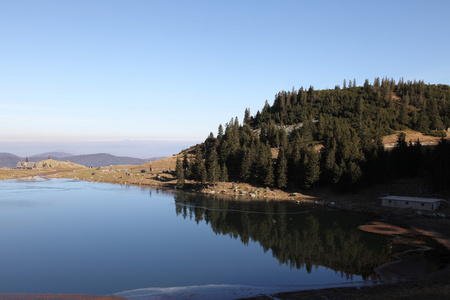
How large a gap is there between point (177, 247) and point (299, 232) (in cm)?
→ 2249

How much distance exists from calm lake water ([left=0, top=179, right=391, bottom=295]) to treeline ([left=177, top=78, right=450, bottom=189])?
20090mm

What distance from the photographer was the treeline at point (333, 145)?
87125 mm

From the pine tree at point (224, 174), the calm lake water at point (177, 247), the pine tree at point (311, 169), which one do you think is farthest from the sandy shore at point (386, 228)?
the pine tree at point (311, 169)

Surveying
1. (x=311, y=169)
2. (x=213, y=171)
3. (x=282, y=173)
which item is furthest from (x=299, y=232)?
(x=213, y=171)

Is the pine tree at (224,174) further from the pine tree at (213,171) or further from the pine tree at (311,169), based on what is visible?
the pine tree at (311,169)

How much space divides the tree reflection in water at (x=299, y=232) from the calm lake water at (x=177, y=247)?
14 cm

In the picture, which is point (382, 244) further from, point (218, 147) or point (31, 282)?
point (218, 147)

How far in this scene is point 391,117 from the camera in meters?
151

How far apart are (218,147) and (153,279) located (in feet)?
352

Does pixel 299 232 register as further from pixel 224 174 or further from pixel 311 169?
pixel 224 174

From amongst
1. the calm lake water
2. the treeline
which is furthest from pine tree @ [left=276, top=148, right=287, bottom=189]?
the calm lake water

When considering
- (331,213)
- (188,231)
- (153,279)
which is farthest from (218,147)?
(153,279)

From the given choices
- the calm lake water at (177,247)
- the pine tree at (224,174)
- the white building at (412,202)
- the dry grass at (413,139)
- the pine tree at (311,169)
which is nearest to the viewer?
the calm lake water at (177,247)

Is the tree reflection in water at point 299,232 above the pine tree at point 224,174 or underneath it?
underneath
